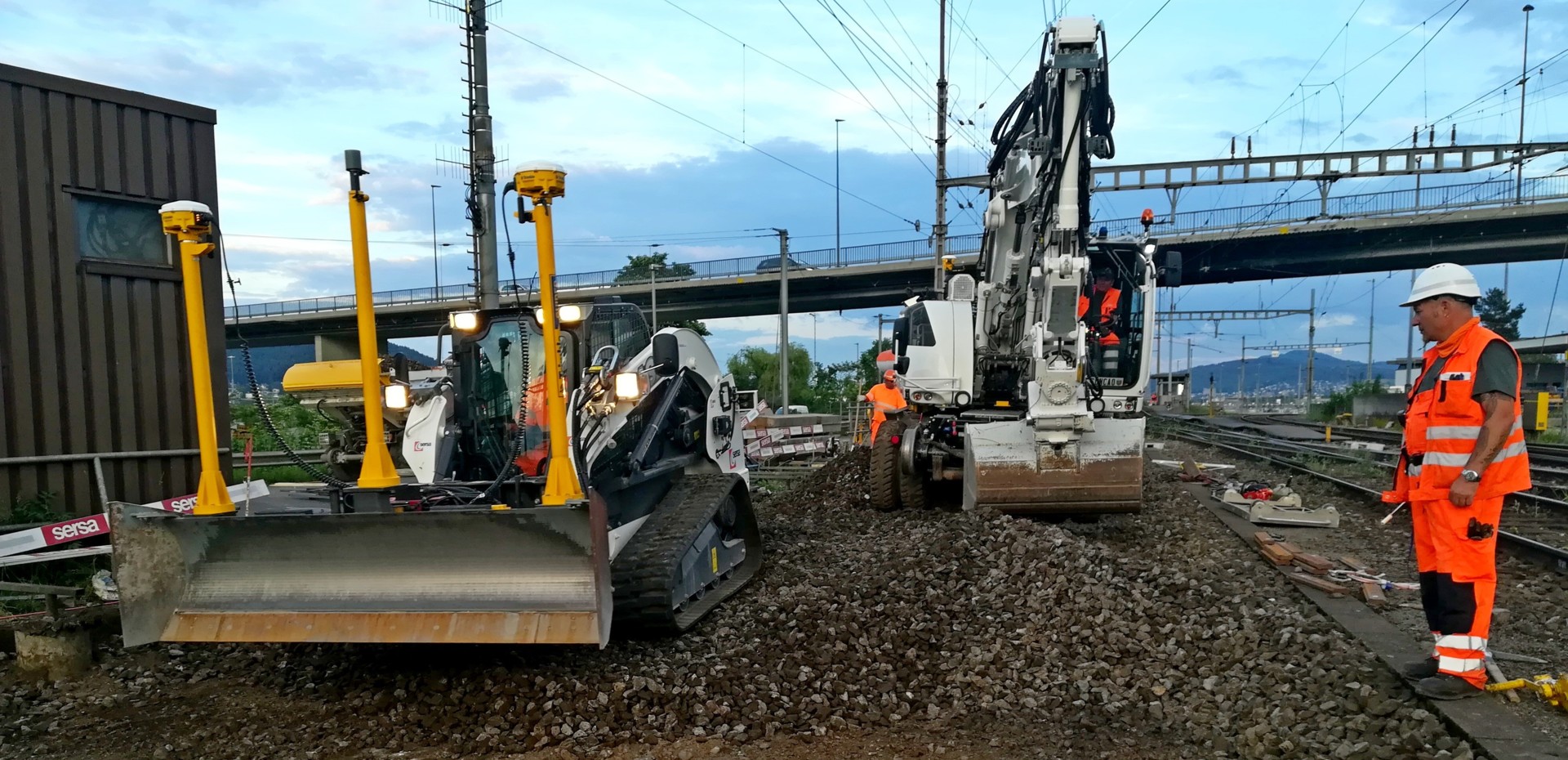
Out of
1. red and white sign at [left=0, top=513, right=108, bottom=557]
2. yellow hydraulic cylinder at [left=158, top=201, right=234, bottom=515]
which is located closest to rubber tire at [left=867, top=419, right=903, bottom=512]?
yellow hydraulic cylinder at [left=158, top=201, right=234, bottom=515]

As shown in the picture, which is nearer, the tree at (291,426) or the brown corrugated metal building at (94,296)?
the brown corrugated metal building at (94,296)

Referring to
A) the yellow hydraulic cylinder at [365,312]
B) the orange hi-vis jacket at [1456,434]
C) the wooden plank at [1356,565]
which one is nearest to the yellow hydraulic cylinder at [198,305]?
the yellow hydraulic cylinder at [365,312]

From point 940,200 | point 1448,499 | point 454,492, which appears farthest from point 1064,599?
point 940,200

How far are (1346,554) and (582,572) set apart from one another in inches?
234

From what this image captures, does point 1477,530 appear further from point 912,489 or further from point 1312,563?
point 912,489

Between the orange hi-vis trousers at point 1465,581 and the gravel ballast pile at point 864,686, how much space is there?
11.1 inches

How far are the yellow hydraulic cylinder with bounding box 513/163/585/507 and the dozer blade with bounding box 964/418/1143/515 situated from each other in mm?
4010

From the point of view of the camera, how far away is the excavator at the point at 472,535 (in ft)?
14.5

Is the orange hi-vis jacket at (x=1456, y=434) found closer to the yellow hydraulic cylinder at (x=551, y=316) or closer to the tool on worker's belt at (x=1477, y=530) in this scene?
the tool on worker's belt at (x=1477, y=530)

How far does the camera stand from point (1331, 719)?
12.8ft

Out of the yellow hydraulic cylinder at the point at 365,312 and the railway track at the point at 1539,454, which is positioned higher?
the yellow hydraulic cylinder at the point at 365,312

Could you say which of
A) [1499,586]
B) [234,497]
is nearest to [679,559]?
[234,497]

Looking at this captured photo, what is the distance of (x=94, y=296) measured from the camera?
7.60 metres

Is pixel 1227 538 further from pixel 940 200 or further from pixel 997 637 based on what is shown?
pixel 940 200
